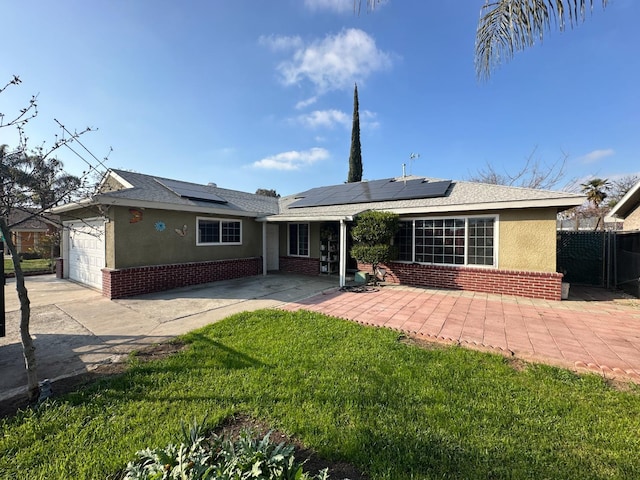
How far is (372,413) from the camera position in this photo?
2.70m

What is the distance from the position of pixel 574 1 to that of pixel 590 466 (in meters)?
4.89

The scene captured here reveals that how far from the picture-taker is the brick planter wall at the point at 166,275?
7.81 metres

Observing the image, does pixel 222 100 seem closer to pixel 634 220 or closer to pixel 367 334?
pixel 367 334

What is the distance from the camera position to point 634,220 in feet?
30.2

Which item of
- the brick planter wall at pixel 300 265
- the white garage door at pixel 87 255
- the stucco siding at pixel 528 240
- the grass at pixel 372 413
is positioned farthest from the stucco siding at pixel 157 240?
the stucco siding at pixel 528 240

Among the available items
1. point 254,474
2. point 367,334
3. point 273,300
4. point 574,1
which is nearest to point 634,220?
point 574,1

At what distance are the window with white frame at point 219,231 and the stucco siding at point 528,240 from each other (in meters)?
10.1

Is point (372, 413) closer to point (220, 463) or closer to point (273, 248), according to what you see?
point (220, 463)

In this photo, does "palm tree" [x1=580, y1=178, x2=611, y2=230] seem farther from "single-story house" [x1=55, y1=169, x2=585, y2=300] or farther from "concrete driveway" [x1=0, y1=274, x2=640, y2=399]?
"single-story house" [x1=55, y1=169, x2=585, y2=300]

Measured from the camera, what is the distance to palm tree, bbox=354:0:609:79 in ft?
10.5

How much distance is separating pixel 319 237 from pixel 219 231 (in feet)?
14.3

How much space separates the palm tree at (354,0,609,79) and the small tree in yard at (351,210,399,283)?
5395mm

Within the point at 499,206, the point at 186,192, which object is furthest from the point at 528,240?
the point at 186,192

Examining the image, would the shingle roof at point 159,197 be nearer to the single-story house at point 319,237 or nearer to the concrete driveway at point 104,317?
the single-story house at point 319,237
